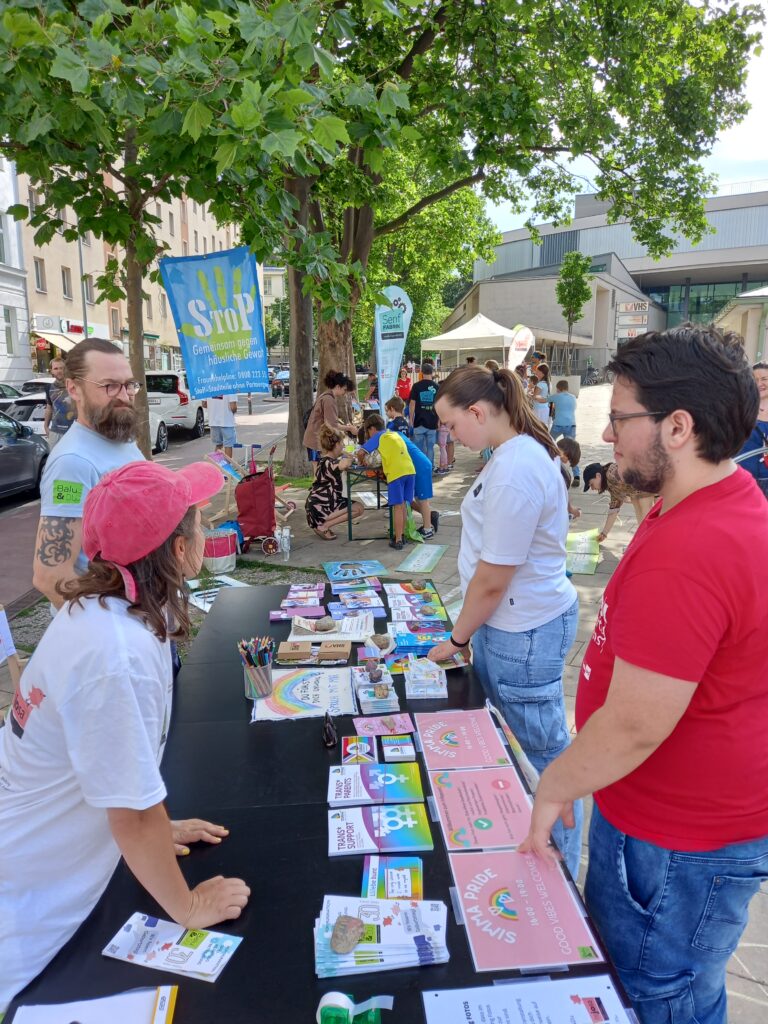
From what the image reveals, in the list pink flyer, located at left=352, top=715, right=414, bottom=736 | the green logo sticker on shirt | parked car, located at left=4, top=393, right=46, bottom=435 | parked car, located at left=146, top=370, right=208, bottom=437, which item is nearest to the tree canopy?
parked car, located at left=146, top=370, right=208, bottom=437

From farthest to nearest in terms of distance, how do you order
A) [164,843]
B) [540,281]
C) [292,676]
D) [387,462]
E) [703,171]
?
[540,281] < [703,171] < [387,462] < [292,676] < [164,843]

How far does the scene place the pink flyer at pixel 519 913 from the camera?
4.28 feet

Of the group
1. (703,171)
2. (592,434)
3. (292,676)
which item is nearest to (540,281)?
(592,434)

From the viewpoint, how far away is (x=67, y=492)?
2578mm

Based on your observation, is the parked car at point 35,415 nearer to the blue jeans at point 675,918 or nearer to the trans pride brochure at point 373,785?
the trans pride brochure at point 373,785

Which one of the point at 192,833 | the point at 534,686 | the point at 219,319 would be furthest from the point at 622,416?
the point at 219,319

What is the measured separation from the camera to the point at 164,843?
51.4 inches

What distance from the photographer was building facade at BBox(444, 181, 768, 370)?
41906mm

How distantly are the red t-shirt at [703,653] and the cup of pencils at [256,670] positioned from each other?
Result: 1.29m

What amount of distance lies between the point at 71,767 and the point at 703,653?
1.23m

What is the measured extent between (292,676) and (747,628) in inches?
66.9

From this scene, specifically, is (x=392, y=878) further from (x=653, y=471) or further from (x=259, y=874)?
(x=653, y=471)

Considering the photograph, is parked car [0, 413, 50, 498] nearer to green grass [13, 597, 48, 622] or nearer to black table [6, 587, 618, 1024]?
green grass [13, 597, 48, 622]

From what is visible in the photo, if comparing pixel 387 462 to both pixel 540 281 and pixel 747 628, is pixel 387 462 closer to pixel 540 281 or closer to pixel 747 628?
pixel 747 628
